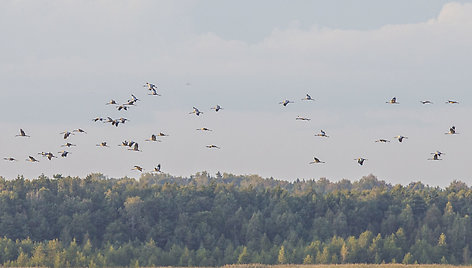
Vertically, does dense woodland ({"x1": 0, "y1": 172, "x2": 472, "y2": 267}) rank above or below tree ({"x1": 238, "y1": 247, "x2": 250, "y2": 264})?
above

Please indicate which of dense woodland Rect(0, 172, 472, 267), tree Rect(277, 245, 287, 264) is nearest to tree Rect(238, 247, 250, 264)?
dense woodland Rect(0, 172, 472, 267)

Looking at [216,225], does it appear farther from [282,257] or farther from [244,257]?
[282,257]

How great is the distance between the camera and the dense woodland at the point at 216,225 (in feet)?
396

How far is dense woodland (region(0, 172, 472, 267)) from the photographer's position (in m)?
121

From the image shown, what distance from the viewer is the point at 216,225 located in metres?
136

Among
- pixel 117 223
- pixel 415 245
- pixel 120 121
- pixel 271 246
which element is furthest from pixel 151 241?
pixel 120 121

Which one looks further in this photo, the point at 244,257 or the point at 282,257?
the point at 244,257

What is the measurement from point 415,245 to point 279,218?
1986 cm

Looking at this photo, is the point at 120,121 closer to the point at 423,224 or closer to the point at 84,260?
the point at 84,260

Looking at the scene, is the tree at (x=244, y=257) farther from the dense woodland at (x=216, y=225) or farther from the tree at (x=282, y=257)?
the tree at (x=282, y=257)

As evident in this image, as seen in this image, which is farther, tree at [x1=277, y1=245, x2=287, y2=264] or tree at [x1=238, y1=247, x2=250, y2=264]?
tree at [x1=238, y1=247, x2=250, y2=264]

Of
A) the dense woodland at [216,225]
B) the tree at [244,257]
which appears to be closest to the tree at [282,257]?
the dense woodland at [216,225]

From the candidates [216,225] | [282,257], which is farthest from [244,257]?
[216,225]

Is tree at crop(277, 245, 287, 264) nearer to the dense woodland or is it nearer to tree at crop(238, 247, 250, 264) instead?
the dense woodland
